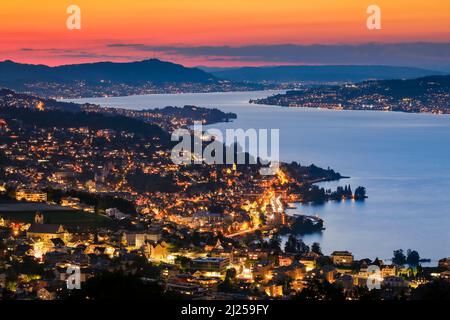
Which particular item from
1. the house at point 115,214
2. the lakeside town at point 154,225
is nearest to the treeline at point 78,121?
the lakeside town at point 154,225

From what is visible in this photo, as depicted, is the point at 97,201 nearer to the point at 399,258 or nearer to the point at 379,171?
the point at 399,258

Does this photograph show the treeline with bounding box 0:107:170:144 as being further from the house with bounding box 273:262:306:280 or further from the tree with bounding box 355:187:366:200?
the house with bounding box 273:262:306:280

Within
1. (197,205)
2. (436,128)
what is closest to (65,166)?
(197,205)

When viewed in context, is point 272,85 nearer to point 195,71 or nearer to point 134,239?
point 195,71

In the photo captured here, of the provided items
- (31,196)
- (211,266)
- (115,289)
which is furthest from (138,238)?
(115,289)

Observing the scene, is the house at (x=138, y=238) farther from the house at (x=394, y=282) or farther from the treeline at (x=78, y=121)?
the treeline at (x=78, y=121)
